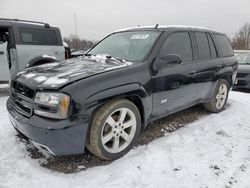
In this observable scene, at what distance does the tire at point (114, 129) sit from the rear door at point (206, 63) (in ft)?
5.66

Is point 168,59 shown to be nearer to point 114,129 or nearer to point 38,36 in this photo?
point 114,129

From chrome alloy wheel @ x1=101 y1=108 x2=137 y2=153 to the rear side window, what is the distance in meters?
3.03

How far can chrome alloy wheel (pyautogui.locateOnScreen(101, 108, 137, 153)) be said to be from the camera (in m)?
3.03

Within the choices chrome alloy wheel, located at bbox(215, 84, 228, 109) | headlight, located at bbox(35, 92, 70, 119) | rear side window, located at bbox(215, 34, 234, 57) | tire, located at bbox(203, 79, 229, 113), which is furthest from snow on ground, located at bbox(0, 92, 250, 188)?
rear side window, located at bbox(215, 34, 234, 57)

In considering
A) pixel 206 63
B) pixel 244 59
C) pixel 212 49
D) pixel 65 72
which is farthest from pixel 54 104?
pixel 244 59

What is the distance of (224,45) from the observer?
17.7 feet

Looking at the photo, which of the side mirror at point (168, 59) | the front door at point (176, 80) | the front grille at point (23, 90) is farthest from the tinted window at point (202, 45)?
the front grille at point (23, 90)

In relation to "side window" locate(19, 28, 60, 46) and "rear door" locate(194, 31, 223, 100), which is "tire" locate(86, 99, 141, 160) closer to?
"rear door" locate(194, 31, 223, 100)

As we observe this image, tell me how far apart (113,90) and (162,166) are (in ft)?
3.60

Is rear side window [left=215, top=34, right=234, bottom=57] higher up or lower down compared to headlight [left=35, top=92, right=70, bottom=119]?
higher up

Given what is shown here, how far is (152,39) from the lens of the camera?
148 inches

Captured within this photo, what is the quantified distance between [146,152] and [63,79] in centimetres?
146

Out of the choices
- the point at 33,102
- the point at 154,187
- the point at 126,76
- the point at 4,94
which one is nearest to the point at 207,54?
the point at 126,76

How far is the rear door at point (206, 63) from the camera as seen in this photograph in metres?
4.44
